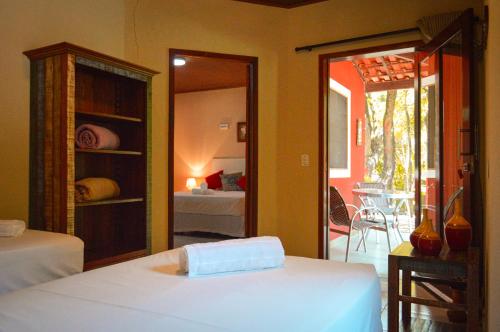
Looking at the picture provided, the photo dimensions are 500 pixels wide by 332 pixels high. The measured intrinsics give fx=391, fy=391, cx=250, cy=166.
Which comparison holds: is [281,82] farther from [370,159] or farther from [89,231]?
[370,159]

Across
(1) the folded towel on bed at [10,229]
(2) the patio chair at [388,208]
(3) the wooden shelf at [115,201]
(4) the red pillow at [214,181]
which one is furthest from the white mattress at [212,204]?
(1) the folded towel on bed at [10,229]

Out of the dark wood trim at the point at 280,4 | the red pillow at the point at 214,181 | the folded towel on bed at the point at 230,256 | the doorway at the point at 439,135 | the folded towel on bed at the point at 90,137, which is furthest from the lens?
the red pillow at the point at 214,181

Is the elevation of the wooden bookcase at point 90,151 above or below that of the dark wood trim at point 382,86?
below

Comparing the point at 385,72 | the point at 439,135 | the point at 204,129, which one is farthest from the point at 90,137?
the point at 385,72

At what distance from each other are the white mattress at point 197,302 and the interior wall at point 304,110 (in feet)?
7.34

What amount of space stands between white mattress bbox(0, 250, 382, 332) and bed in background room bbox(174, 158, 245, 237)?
146 inches

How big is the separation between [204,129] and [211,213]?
2519 millimetres

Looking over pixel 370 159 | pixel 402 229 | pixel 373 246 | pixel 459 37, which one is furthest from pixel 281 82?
pixel 370 159

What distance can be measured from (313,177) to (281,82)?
3.30 feet

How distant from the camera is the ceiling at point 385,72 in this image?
6.09m

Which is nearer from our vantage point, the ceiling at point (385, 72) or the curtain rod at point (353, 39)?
the curtain rod at point (353, 39)

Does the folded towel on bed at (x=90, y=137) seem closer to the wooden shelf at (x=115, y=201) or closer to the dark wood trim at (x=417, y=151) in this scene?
the wooden shelf at (x=115, y=201)

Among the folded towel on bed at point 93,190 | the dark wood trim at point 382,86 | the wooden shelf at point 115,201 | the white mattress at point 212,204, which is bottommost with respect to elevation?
the white mattress at point 212,204

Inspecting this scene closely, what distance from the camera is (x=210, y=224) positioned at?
17.8 ft
